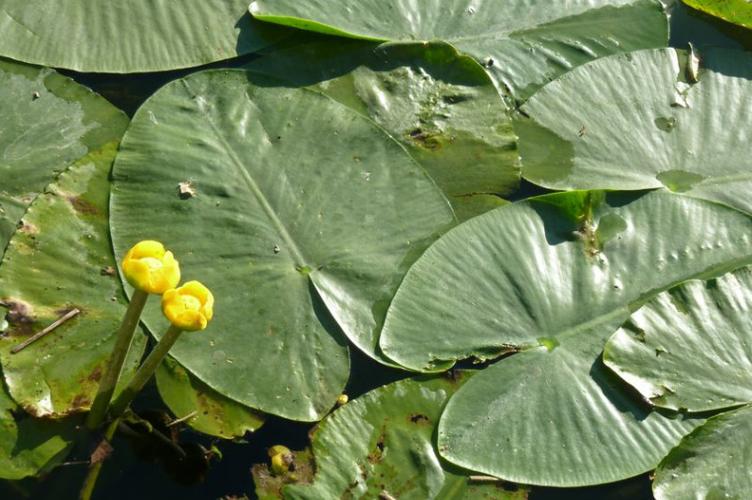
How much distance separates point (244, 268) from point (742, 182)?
1451 millimetres

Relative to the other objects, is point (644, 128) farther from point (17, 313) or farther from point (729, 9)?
point (17, 313)

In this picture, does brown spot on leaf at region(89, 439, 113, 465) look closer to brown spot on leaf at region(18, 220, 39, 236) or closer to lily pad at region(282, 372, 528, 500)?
lily pad at region(282, 372, 528, 500)

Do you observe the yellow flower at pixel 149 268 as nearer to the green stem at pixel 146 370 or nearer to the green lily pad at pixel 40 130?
the green stem at pixel 146 370

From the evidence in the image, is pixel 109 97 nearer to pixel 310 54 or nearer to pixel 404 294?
pixel 310 54

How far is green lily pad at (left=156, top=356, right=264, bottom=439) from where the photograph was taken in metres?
2.02

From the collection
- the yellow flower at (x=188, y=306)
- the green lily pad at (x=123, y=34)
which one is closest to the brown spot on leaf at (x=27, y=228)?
the green lily pad at (x=123, y=34)

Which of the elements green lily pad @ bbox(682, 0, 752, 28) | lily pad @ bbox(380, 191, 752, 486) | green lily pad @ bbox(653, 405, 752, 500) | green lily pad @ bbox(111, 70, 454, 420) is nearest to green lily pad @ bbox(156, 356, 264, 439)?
green lily pad @ bbox(111, 70, 454, 420)

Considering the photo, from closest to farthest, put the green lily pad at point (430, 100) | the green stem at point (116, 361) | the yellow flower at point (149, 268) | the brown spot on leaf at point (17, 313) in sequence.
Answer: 1. the yellow flower at point (149, 268)
2. the green stem at point (116, 361)
3. the brown spot on leaf at point (17, 313)
4. the green lily pad at point (430, 100)

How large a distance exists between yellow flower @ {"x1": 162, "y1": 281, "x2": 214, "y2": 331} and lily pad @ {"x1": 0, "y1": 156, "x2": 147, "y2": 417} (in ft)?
1.46

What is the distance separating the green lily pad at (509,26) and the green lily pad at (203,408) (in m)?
1.04

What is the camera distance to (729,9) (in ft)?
9.47

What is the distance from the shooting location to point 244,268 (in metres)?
2.16

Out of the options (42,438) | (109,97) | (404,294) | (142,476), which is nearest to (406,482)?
(404,294)

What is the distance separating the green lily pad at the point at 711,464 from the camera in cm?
207
